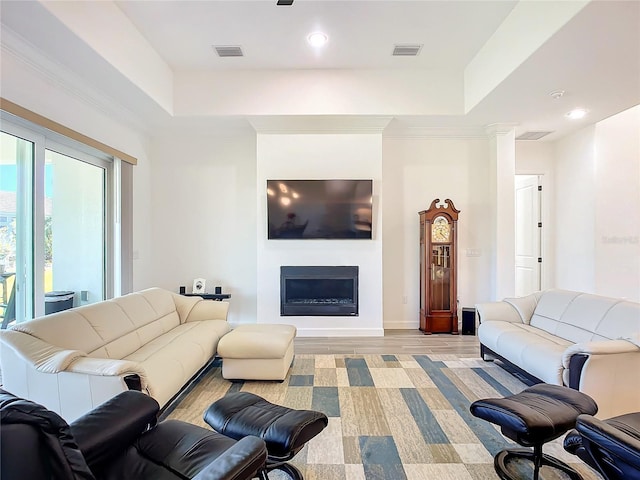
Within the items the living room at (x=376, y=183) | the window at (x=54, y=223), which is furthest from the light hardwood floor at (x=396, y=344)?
the window at (x=54, y=223)

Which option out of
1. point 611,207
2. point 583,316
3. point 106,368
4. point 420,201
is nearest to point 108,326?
point 106,368

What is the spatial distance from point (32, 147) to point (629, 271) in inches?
292

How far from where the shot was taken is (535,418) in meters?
1.75

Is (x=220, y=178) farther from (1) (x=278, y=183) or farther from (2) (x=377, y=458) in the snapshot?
(2) (x=377, y=458)

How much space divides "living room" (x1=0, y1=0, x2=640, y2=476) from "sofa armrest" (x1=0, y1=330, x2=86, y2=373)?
2258mm

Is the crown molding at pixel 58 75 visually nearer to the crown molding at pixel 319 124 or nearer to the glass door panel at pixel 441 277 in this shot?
the crown molding at pixel 319 124

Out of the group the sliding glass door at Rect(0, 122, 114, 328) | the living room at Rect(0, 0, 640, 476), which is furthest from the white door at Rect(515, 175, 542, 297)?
the sliding glass door at Rect(0, 122, 114, 328)

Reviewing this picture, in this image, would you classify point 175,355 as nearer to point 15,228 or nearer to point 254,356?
point 254,356

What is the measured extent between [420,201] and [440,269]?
3.62ft

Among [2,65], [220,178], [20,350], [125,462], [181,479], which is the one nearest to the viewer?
[181,479]

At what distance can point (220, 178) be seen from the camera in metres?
5.33

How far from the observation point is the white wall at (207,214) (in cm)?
532

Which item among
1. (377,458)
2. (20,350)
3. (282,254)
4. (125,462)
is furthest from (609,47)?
(20,350)

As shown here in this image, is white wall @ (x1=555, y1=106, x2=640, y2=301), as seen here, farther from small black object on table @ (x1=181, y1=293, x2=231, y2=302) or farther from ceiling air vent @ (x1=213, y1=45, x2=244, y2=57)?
small black object on table @ (x1=181, y1=293, x2=231, y2=302)
